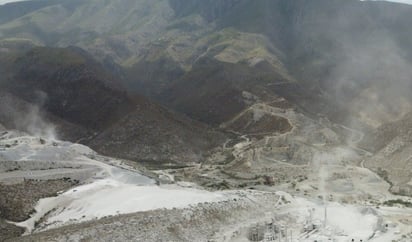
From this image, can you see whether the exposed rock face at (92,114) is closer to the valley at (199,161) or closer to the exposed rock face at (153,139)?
the exposed rock face at (153,139)

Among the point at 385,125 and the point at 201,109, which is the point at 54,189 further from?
the point at 201,109

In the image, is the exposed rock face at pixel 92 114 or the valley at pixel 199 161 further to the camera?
the exposed rock face at pixel 92 114

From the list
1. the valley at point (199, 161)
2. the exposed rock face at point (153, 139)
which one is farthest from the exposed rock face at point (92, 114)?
the valley at point (199, 161)

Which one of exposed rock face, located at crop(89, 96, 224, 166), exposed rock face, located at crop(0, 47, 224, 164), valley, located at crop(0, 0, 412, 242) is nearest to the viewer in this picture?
valley, located at crop(0, 0, 412, 242)

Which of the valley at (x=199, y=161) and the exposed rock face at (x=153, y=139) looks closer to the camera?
the valley at (x=199, y=161)

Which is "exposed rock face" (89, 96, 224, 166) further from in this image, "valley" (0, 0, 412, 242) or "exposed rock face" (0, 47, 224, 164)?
"valley" (0, 0, 412, 242)

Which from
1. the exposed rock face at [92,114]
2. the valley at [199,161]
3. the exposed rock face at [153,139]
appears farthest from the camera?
the exposed rock face at [92,114]

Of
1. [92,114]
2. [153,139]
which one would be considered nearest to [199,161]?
[153,139]

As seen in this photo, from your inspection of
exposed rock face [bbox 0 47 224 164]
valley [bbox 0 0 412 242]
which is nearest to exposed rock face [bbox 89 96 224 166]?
exposed rock face [bbox 0 47 224 164]

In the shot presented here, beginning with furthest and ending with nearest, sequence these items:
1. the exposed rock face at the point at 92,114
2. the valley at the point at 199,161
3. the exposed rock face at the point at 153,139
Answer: the exposed rock face at the point at 92,114
the exposed rock face at the point at 153,139
the valley at the point at 199,161

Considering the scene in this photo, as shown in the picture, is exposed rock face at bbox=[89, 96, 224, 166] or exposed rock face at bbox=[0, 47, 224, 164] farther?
exposed rock face at bbox=[0, 47, 224, 164]

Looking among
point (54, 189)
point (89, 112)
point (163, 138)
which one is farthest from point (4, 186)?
point (89, 112)
